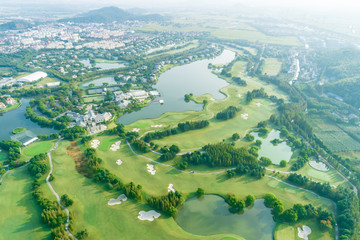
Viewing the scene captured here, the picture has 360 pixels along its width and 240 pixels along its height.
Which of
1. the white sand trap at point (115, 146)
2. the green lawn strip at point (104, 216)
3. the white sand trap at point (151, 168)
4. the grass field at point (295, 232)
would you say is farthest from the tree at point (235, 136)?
the white sand trap at point (115, 146)

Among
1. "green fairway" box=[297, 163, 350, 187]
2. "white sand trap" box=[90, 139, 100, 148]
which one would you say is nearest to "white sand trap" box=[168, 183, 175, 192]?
"white sand trap" box=[90, 139, 100, 148]

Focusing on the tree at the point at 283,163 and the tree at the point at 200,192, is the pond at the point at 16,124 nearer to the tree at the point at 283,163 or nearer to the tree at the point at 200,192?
the tree at the point at 200,192

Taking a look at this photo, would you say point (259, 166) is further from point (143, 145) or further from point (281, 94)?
point (281, 94)

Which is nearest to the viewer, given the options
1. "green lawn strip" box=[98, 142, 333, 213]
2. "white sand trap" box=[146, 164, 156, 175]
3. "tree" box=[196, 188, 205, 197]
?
"tree" box=[196, 188, 205, 197]

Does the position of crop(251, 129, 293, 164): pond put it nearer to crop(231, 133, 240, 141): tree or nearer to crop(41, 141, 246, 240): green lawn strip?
crop(231, 133, 240, 141): tree

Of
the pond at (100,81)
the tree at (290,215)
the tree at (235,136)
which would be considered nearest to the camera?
the tree at (290,215)

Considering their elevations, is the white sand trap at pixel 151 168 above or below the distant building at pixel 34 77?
below

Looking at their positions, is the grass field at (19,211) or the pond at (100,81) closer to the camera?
the grass field at (19,211)
